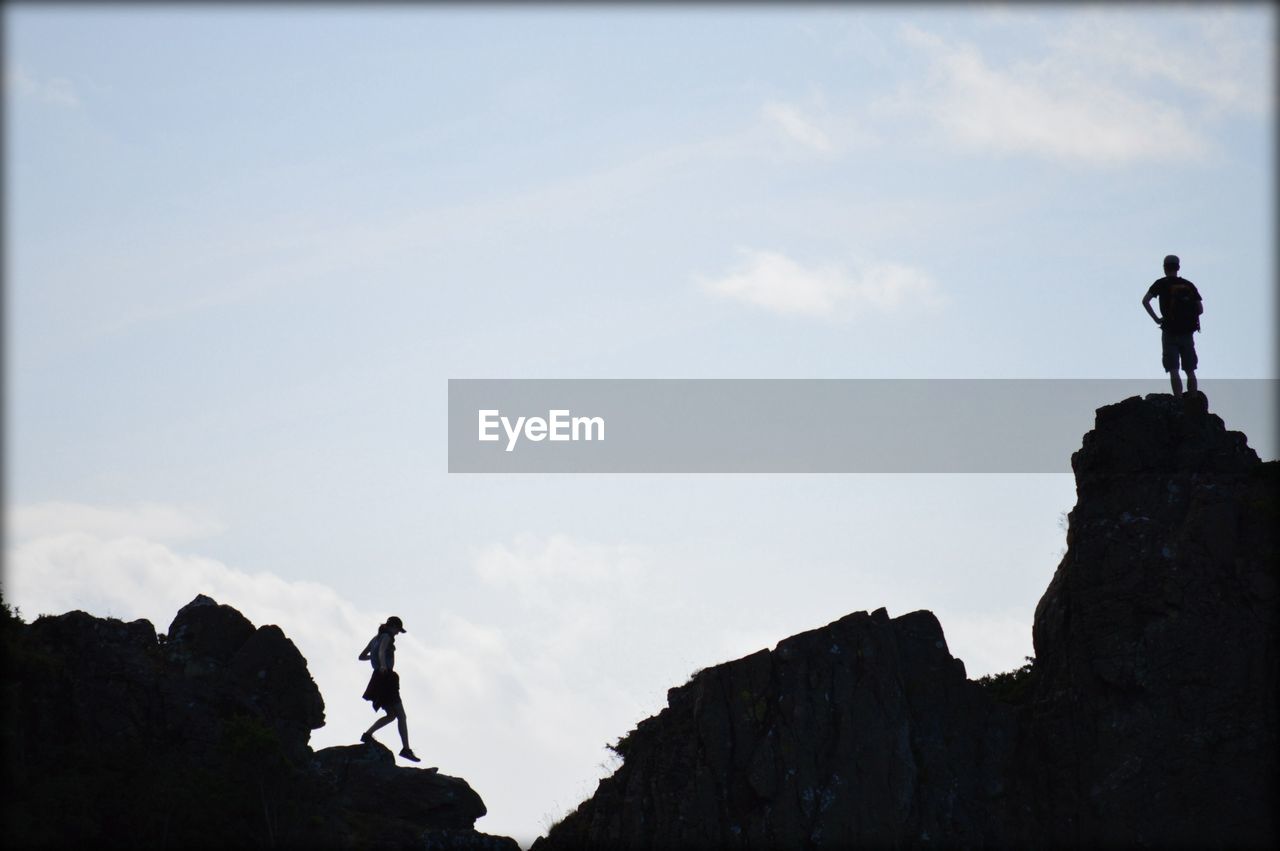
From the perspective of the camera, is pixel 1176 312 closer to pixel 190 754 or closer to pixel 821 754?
pixel 821 754

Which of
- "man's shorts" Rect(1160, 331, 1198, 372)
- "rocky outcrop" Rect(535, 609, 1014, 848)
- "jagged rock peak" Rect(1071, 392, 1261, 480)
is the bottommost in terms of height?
"rocky outcrop" Rect(535, 609, 1014, 848)

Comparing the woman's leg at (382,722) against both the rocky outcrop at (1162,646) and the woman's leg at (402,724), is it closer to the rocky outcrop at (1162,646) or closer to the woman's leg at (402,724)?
the woman's leg at (402,724)

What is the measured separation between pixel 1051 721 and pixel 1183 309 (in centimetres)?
1087

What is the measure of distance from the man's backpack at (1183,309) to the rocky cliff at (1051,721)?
3.04 metres

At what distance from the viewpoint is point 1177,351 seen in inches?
1442

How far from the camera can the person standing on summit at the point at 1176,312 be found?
35875 millimetres

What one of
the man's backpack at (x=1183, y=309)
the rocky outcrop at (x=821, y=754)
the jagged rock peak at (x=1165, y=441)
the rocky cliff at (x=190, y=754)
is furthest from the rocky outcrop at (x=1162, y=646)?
the rocky cliff at (x=190, y=754)

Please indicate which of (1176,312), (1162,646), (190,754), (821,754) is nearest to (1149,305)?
(1176,312)

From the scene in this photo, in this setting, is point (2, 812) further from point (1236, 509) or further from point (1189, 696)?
point (1236, 509)

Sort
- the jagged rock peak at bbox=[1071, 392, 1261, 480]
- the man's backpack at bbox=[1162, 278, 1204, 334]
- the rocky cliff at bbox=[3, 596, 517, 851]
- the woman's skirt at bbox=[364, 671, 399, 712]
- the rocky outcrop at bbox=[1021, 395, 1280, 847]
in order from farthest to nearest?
the jagged rock peak at bbox=[1071, 392, 1261, 480] < the man's backpack at bbox=[1162, 278, 1204, 334] < the woman's skirt at bbox=[364, 671, 399, 712] < the rocky outcrop at bbox=[1021, 395, 1280, 847] < the rocky cliff at bbox=[3, 596, 517, 851]

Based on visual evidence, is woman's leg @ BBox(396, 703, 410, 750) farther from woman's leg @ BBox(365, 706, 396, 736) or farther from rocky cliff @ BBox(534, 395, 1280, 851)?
rocky cliff @ BBox(534, 395, 1280, 851)

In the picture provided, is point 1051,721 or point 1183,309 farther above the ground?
point 1183,309

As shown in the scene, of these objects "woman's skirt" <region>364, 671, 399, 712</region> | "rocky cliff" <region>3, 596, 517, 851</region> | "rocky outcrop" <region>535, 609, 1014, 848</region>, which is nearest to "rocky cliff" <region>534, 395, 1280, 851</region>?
"rocky outcrop" <region>535, 609, 1014, 848</region>

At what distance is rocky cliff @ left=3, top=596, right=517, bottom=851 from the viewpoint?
103 feet
